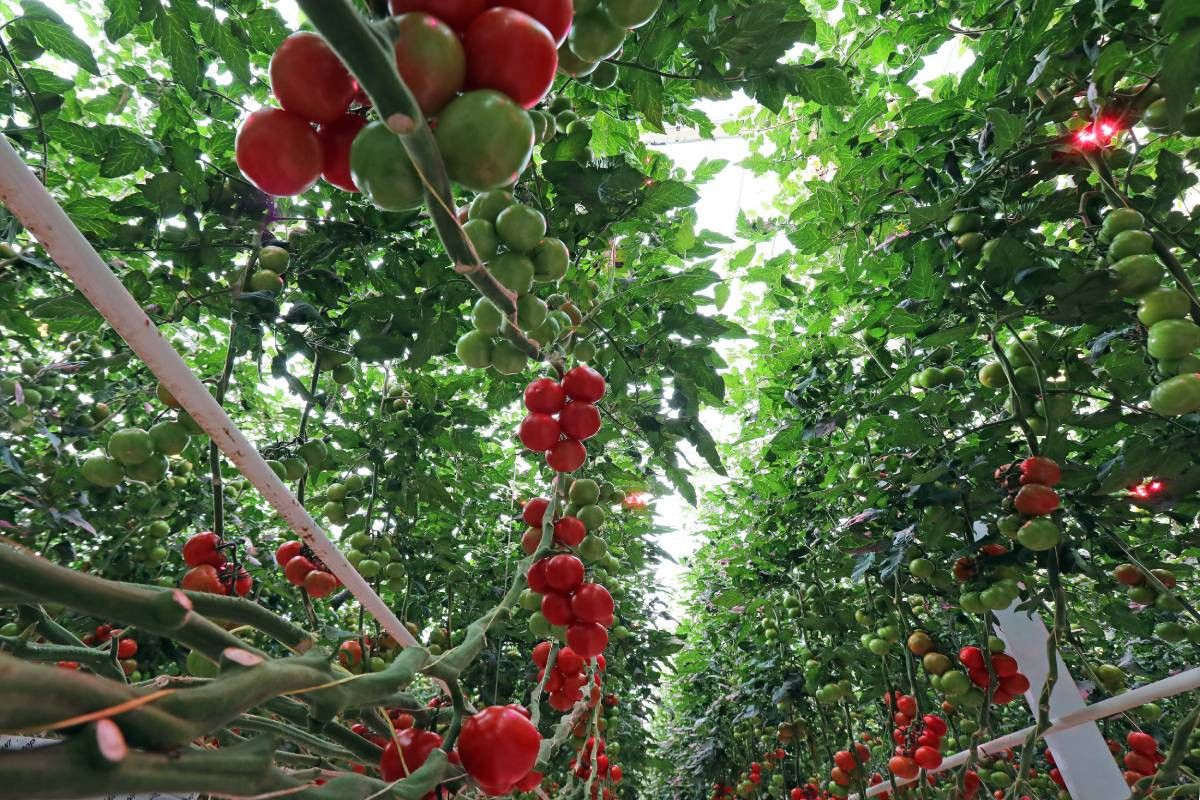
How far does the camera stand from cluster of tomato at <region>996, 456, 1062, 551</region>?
1430mm

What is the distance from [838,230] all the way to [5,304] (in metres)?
2.51

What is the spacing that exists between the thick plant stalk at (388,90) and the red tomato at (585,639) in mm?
1046

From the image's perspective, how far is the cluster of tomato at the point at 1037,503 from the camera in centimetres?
143

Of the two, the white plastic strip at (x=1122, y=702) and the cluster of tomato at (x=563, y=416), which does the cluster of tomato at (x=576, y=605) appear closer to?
the cluster of tomato at (x=563, y=416)

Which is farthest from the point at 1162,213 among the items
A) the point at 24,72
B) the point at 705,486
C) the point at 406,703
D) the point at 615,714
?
the point at 615,714

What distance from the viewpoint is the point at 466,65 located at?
49 centimetres

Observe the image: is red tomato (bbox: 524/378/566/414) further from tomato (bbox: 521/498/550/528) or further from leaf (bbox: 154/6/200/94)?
leaf (bbox: 154/6/200/94)

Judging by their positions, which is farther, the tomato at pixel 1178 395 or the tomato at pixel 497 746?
the tomato at pixel 1178 395

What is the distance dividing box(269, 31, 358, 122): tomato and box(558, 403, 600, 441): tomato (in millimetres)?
839

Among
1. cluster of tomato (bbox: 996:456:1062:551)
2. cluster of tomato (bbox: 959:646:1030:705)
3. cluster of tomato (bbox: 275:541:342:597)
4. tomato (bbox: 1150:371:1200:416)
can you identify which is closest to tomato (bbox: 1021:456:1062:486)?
cluster of tomato (bbox: 996:456:1062:551)

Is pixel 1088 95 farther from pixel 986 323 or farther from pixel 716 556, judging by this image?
pixel 716 556

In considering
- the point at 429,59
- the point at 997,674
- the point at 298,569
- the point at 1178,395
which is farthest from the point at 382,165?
the point at 997,674

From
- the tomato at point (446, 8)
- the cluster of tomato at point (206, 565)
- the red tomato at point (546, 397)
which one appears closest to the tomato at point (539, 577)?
the red tomato at point (546, 397)

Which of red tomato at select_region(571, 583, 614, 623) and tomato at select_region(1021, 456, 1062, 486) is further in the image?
tomato at select_region(1021, 456, 1062, 486)
